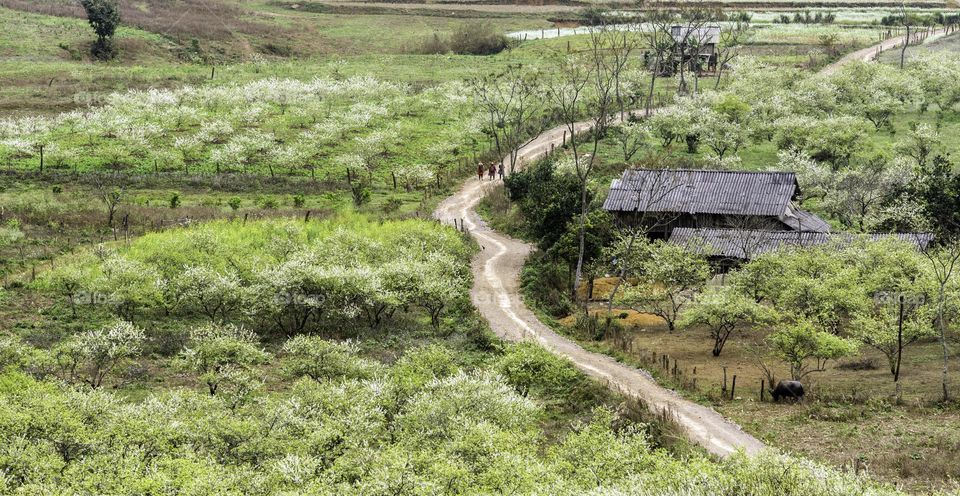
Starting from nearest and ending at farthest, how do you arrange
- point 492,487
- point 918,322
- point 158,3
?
point 492,487 < point 918,322 < point 158,3

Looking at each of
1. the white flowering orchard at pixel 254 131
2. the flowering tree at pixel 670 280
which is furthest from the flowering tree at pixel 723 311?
the white flowering orchard at pixel 254 131

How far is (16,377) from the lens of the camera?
152ft

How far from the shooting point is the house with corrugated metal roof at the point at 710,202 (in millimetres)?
75312

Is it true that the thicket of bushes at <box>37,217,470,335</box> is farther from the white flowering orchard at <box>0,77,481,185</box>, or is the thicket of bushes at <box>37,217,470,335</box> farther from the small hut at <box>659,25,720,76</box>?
the small hut at <box>659,25,720,76</box>

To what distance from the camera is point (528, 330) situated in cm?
6184

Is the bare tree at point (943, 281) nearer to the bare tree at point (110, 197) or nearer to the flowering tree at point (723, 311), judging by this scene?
the flowering tree at point (723, 311)

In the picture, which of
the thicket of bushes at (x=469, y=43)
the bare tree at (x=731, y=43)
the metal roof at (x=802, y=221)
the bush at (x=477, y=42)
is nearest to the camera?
the metal roof at (x=802, y=221)

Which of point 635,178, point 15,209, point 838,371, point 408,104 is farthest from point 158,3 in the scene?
point 838,371

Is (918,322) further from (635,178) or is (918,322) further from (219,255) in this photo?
(219,255)

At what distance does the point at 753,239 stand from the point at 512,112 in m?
49.2

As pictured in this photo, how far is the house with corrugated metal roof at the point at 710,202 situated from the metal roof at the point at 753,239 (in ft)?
12.1

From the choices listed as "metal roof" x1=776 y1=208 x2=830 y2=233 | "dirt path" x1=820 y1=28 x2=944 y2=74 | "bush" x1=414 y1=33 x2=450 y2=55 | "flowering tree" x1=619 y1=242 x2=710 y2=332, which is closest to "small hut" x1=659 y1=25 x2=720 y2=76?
"dirt path" x1=820 y1=28 x2=944 y2=74

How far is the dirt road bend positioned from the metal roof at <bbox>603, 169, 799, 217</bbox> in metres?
9.06

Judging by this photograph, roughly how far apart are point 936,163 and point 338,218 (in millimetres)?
48681
